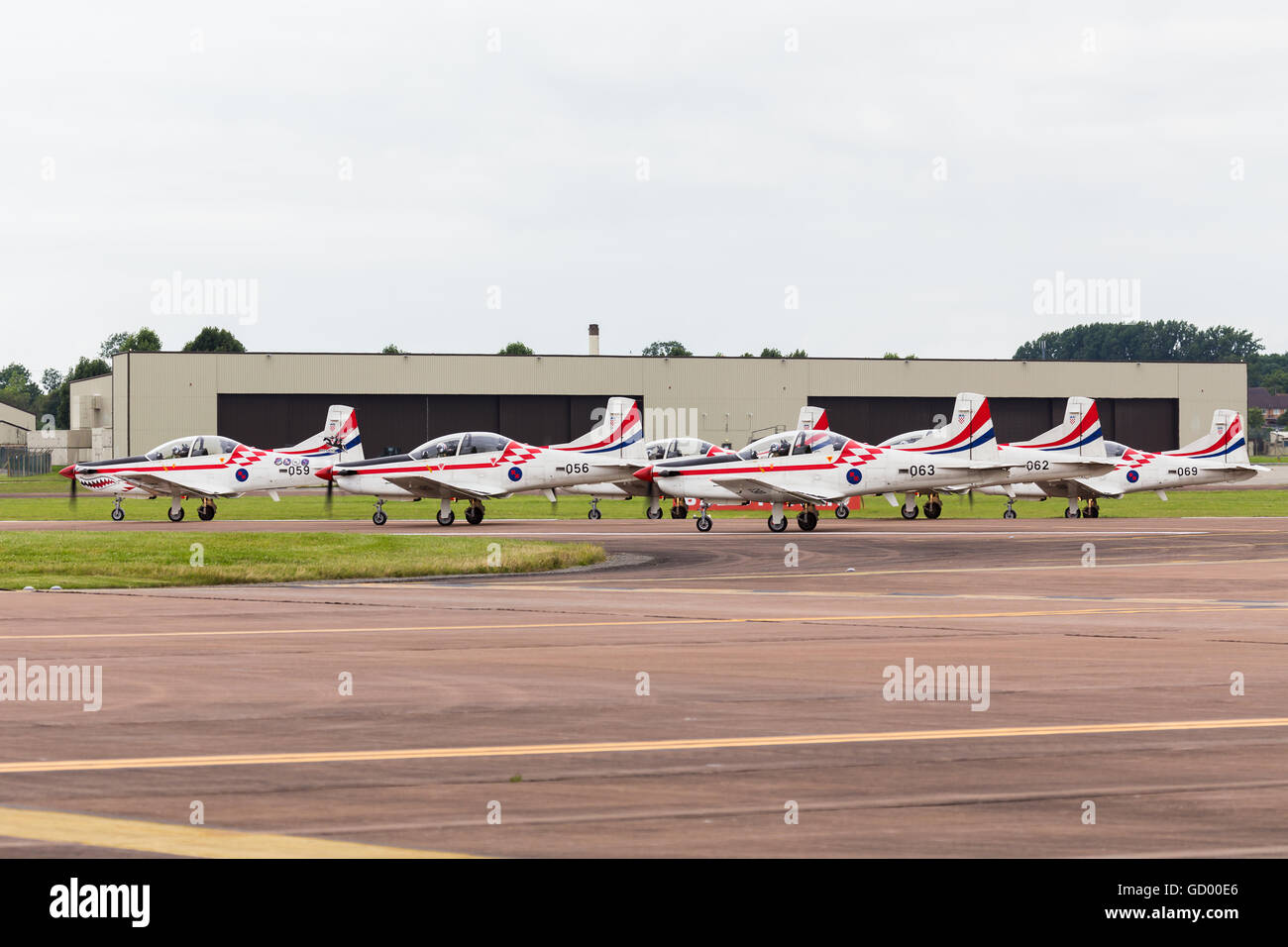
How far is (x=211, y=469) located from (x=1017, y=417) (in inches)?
2471

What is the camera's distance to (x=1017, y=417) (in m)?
98.1

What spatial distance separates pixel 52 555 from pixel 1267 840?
23.6 m

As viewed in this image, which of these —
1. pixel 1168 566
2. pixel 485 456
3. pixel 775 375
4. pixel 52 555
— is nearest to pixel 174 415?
pixel 775 375

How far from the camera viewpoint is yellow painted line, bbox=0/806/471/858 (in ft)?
22.7

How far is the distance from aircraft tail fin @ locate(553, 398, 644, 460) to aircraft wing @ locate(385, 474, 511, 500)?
2.80m

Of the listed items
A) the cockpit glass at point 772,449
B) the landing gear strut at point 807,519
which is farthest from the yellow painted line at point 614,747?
the cockpit glass at point 772,449

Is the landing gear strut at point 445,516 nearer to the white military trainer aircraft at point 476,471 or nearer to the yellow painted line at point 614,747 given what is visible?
the white military trainer aircraft at point 476,471

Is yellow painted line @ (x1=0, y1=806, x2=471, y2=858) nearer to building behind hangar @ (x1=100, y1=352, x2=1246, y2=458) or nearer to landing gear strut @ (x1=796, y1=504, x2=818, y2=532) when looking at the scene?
landing gear strut @ (x1=796, y1=504, x2=818, y2=532)

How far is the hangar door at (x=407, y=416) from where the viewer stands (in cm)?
8769

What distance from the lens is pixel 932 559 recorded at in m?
29.3

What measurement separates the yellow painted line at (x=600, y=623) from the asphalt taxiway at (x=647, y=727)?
100mm

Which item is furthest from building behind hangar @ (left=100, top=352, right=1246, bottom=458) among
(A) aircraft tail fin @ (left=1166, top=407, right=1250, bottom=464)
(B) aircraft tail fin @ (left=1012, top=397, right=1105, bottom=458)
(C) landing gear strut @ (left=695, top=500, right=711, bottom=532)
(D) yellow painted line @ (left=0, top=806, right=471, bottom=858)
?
(D) yellow painted line @ (left=0, top=806, right=471, bottom=858)

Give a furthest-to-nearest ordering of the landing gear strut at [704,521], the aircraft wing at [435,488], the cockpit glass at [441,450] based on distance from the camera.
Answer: the cockpit glass at [441,450], the aircraft wing at [435,488], the landing gear strut at [704,521]
